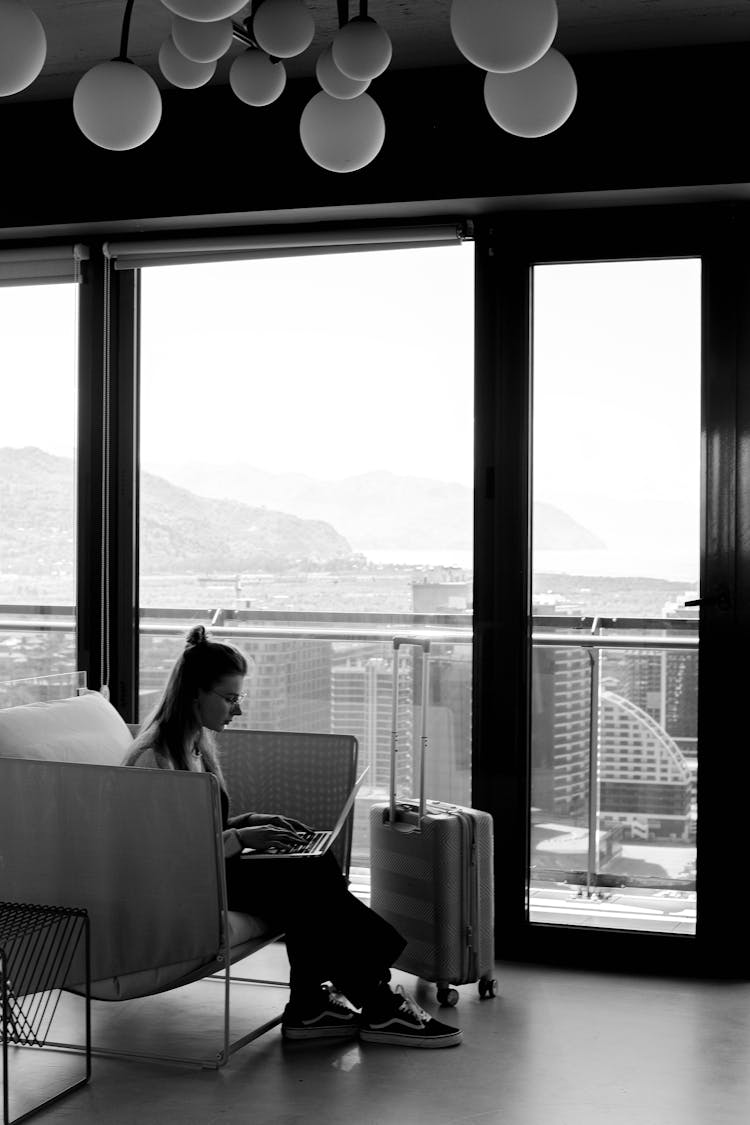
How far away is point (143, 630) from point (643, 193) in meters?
2.14

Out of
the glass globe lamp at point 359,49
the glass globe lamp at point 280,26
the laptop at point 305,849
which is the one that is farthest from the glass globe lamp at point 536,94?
the laptop at point 305,849

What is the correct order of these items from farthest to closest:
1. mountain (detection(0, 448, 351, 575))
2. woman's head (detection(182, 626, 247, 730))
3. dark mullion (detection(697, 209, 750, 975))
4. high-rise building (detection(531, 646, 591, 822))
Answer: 1. mountain (detection(0, 448, 351, 575))
2. high-rise building (detection(531, 646, 591, 822))
3. dark mullion (detection(697, 209, 750, 975))
4. woman's head (detection(182, 626, 247, 730))

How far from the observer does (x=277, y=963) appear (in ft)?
12.7

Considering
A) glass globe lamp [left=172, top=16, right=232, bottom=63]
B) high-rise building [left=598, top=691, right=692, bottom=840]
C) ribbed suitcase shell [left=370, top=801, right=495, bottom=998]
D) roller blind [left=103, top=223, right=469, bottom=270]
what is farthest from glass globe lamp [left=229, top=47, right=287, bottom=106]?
high-rise building [left=598, top=691, right=692, bottom=840]

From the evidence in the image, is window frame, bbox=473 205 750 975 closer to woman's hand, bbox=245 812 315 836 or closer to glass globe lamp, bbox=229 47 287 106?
woman's hand, bbox=245 812 315 836

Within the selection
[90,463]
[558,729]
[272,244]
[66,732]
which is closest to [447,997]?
[558,729]

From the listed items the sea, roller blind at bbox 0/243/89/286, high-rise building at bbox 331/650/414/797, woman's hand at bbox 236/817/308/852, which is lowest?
woman's hand at bbox 236/817/308/852

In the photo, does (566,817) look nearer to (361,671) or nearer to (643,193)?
(361,671)

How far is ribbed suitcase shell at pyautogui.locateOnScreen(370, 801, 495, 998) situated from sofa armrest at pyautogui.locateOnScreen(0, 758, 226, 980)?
0.80m

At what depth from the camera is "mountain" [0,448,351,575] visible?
4.24 metres

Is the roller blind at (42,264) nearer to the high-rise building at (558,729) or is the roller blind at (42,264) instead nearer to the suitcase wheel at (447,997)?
the high-rise building at (558,729)

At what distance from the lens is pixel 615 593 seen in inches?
156

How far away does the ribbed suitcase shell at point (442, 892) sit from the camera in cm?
348

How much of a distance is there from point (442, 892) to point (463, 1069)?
0.54 m
